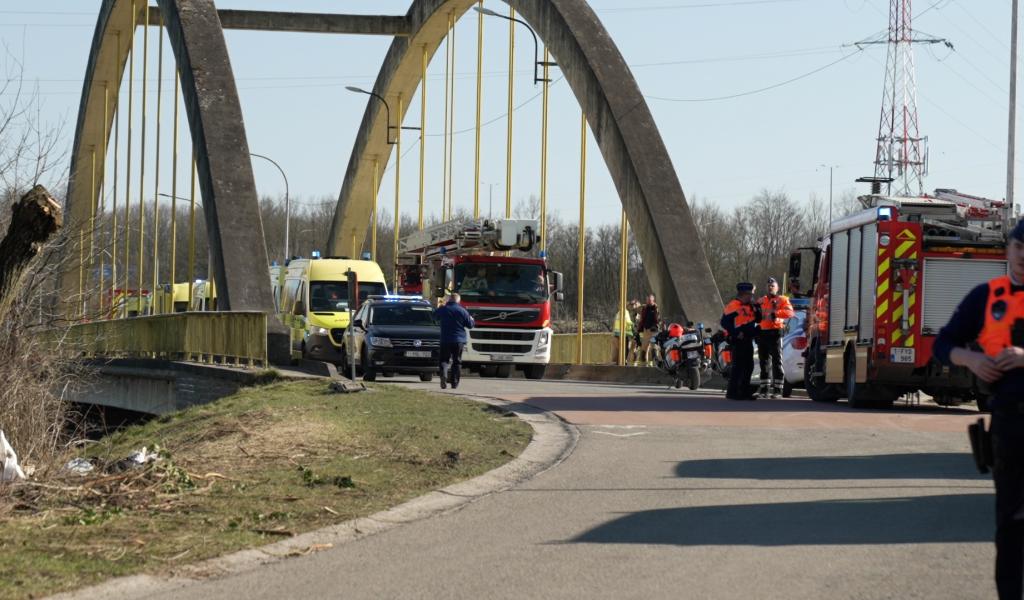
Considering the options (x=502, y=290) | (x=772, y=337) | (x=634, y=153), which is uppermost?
(x=634, y=153)

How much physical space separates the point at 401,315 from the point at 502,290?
3077 mm

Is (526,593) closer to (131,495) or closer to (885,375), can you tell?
(131,495)

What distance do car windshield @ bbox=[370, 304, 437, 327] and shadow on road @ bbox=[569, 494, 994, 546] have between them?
20.7m

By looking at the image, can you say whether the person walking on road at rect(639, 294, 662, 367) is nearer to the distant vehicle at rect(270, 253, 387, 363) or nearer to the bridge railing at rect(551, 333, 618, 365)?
the bridge railing at rect(551, 333, 618, 365)

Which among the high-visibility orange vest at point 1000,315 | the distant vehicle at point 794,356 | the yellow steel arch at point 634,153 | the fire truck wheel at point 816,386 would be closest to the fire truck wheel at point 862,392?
the fire truck wheel at point 816,386

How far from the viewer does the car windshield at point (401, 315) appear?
30.6 metres

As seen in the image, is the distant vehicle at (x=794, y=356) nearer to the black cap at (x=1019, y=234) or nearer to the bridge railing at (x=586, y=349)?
the bridge railing at (x=586, y=349)

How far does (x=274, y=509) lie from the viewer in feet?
32.3

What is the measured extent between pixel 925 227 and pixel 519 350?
47.4 ft

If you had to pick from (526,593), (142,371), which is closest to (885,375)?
(526,593)

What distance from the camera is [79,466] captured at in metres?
14.2

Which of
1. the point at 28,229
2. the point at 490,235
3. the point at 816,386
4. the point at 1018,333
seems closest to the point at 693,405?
the point at 816,386

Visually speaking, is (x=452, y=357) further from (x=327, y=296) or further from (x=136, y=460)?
(x=136, y=460)

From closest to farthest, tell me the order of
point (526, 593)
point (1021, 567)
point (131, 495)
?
point (1021, 567)
point (526, 593)
point (131, 495)
